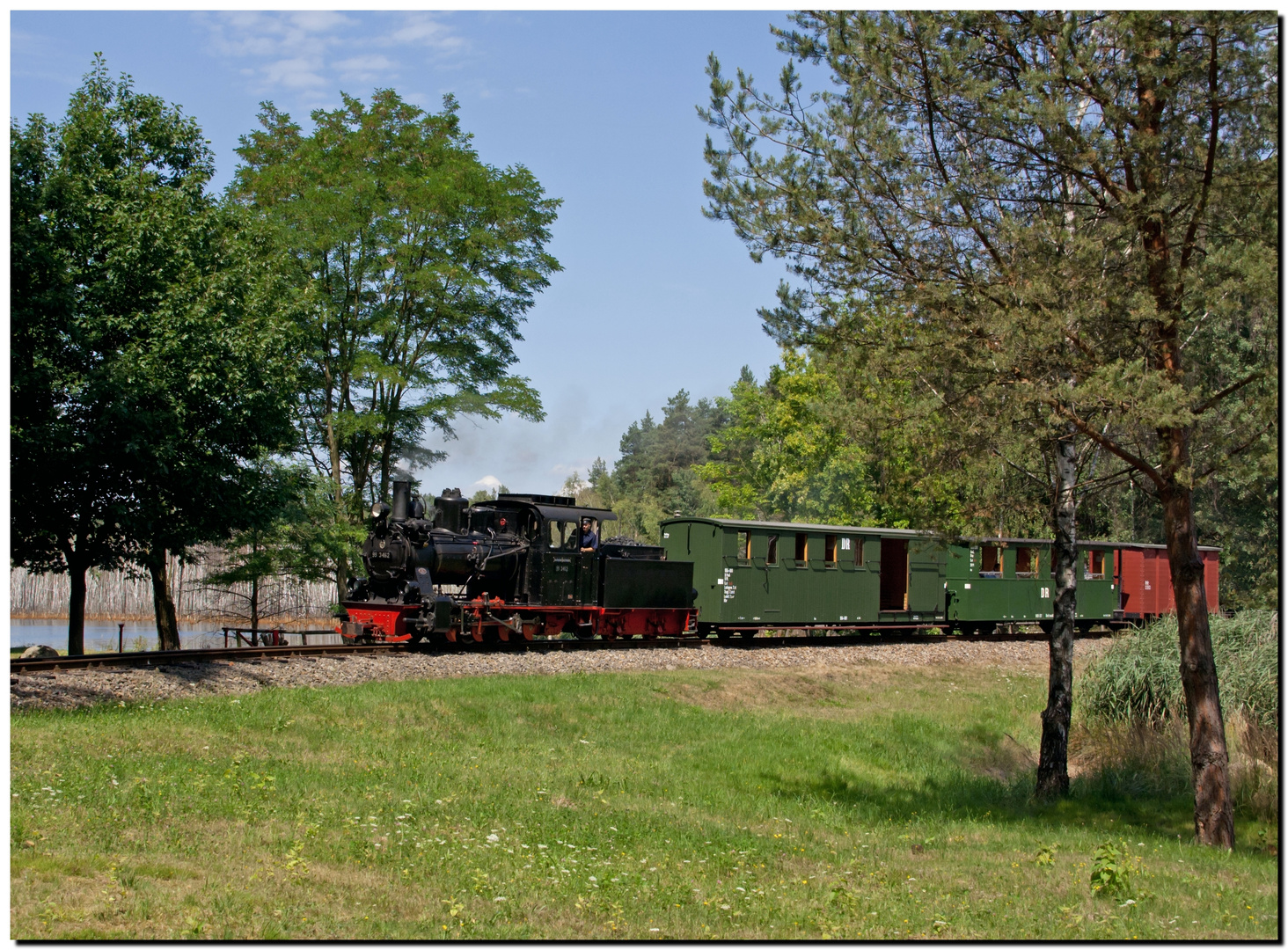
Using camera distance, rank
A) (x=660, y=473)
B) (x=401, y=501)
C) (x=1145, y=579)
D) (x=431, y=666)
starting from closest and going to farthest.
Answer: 1. (x=431, y=666)
2. (x=401, y=501)
3. (x=1145, y=579)
4. (x=660, y=473)

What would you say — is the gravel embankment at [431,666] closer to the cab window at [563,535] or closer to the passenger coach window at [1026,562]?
the cab window at [563,535]

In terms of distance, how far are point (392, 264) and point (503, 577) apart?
10.5 m

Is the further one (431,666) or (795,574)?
(795,574)

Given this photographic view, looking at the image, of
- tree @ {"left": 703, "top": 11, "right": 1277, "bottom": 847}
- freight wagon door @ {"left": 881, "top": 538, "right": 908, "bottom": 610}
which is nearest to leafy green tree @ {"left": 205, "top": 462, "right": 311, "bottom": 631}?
tree @ {"left": 703, "top": 11, "right": 1277, "bottom": 847}

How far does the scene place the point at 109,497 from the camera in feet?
59.5

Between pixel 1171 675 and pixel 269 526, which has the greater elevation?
pixel 269 526

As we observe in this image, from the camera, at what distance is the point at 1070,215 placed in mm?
11461

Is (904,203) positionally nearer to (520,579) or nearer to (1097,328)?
(1097,328)

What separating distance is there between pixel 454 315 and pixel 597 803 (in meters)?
19.4

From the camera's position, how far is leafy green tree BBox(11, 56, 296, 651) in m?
16.1

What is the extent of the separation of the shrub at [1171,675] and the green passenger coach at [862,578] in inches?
239

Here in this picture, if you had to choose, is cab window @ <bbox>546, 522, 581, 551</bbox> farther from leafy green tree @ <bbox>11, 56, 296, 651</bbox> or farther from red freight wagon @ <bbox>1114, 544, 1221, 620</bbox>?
red freight wagon @ <bbox>1114, 544, 1221, 620</bbox>

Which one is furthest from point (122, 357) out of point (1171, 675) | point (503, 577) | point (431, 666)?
point (1171, 675)

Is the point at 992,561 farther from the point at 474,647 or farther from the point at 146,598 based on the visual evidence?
the point at 146,598
